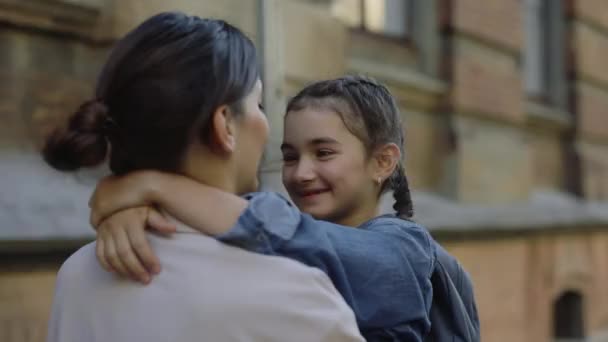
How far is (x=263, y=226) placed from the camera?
4.54 feet

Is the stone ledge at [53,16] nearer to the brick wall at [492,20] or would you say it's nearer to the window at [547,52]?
the brick wall at [492,20]

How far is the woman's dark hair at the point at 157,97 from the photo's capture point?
137cm

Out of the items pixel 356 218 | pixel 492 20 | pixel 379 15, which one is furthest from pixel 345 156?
pixel 492 20

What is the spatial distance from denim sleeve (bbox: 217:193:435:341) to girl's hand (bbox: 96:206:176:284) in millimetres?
107

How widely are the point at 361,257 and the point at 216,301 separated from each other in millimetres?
309

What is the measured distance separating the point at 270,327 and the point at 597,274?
25.0 ft

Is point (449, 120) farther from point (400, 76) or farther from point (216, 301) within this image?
point (216, 301)

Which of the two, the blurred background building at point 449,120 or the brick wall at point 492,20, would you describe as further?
the brick wall at point 492,20

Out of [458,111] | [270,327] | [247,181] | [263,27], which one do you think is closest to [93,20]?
[263,27]

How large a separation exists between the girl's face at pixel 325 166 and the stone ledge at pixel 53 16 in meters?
1.83

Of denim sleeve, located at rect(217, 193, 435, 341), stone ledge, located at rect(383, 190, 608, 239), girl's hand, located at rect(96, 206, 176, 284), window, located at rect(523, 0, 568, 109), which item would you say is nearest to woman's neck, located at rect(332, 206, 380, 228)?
denim sleeve, located at rect(217, 193, 435, 341)

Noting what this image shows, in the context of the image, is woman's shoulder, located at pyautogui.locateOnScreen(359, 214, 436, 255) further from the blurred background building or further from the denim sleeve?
the blurred background building

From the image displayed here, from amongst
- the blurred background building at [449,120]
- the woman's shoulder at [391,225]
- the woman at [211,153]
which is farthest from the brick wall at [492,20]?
the woman at [211,153]

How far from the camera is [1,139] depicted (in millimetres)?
3494
